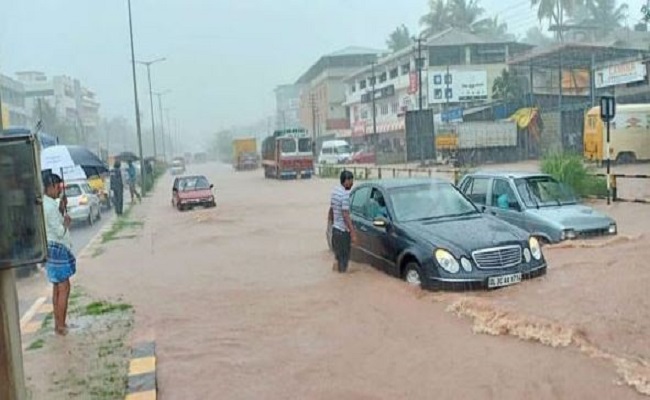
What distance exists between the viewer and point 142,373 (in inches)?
253

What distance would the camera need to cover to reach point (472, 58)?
65.9 metres

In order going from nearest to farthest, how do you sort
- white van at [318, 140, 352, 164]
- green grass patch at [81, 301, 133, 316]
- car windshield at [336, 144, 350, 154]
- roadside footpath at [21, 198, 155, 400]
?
roadside footpath at [21, 198, 155, 400], green grass patch at [81, 301, 133, 316], white van at [318, 140, 352, 164], car windshield at [336, 144, 350, 154]

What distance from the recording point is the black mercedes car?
8438 mm

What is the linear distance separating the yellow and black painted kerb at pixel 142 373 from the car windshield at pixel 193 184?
66.8 ft

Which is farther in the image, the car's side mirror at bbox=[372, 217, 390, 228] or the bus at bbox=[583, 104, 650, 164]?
the bus at bbox=[583, 104, 650, 164]

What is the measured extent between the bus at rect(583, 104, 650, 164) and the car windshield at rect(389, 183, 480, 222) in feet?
84.3

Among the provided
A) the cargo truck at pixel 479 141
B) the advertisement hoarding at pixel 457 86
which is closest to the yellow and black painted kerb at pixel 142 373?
the cargo truck at pixel 479 141

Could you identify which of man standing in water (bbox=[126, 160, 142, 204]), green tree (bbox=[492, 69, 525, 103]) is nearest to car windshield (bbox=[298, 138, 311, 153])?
man standing in water (bbox=[126, 160, 142, 204])

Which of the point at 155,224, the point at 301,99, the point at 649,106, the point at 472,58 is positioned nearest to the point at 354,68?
the point at 301,99

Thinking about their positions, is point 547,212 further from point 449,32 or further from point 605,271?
point 449,32

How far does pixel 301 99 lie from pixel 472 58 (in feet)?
139

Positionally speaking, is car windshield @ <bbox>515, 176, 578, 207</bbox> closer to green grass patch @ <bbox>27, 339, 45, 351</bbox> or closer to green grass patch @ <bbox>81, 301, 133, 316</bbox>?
green grass patch @ <bbox>81, 301, 133, 316</bbox>

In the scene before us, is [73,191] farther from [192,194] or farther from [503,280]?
[503,280]

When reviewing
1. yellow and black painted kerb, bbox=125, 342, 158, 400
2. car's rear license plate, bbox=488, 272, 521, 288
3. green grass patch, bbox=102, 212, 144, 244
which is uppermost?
car's rear license plate, bbox=488, 272, 521, 288
